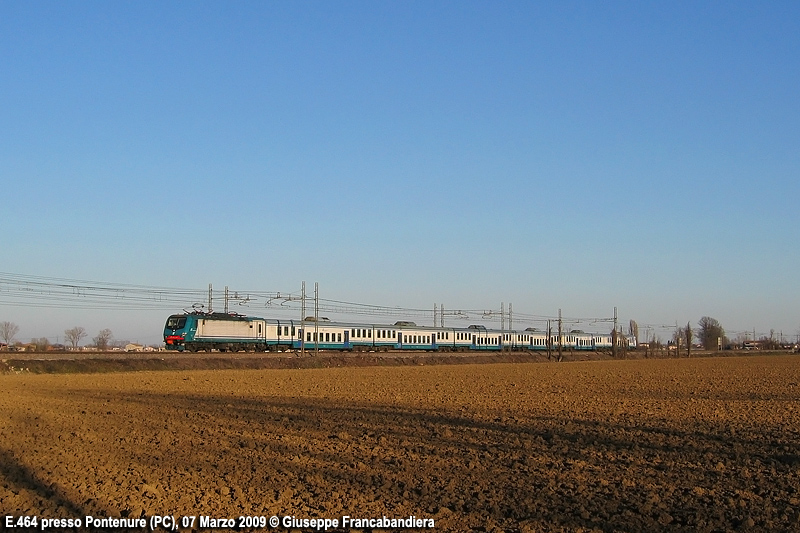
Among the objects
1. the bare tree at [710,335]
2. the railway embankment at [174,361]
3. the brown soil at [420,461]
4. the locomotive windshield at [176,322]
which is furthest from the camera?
the bare tree at [710,335]

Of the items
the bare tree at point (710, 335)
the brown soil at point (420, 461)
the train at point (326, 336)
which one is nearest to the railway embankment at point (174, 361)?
the train at point (326, 336)

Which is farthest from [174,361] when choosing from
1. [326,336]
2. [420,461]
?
[420,461]

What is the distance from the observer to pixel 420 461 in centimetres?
1248

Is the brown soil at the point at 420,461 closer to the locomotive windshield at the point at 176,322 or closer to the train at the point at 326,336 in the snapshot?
the train at the point at 326,336

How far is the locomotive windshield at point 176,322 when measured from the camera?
194ft

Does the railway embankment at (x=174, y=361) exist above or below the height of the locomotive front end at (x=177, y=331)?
below

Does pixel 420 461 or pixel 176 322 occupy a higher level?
pixel 176 322

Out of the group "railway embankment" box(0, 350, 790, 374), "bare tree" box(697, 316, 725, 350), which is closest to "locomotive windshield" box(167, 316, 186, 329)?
"railway embankment" box(0, 350, 790, 374)

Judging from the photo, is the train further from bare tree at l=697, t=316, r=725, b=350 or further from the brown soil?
bare tree at l=697, t=316, r=725, b=350

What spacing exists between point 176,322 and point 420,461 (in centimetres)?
5018

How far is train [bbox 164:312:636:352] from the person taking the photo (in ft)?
197

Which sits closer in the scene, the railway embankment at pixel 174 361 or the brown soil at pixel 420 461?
the brown soil at pixel 420 461

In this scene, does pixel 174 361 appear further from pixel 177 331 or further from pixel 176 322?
pixel 176 322

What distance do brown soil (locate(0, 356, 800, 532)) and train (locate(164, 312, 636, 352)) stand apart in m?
32.3
